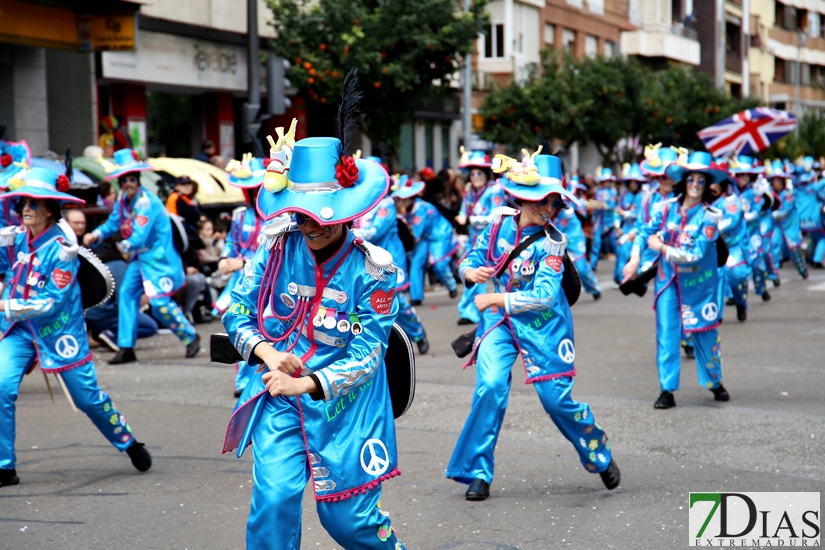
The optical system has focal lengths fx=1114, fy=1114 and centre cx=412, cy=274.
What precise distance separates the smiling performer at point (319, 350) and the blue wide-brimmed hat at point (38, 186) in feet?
8.38

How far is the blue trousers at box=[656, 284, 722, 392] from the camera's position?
8117mm

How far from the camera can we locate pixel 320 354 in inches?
158

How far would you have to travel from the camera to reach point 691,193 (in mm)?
8344

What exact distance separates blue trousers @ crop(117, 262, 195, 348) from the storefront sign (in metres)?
9.46

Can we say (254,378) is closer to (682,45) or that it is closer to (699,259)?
(699,259)

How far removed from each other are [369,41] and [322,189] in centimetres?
1792

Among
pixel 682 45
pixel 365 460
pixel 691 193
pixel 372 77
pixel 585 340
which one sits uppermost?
pixel 682 45

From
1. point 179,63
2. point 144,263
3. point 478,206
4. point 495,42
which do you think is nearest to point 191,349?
point 144,263

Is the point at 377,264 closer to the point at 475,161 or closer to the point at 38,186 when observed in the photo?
the point at 38,186

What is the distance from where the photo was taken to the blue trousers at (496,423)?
5793mm

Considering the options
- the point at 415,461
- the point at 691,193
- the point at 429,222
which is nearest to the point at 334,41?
the point at 429,222

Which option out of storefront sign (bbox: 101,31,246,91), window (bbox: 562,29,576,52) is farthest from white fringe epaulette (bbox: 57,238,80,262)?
window (bbox: 562,29,576,52)

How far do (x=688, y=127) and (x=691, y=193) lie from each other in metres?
29.5

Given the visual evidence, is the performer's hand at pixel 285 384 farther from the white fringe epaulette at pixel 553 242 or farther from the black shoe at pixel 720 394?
the black shoe at pixel 720 394
